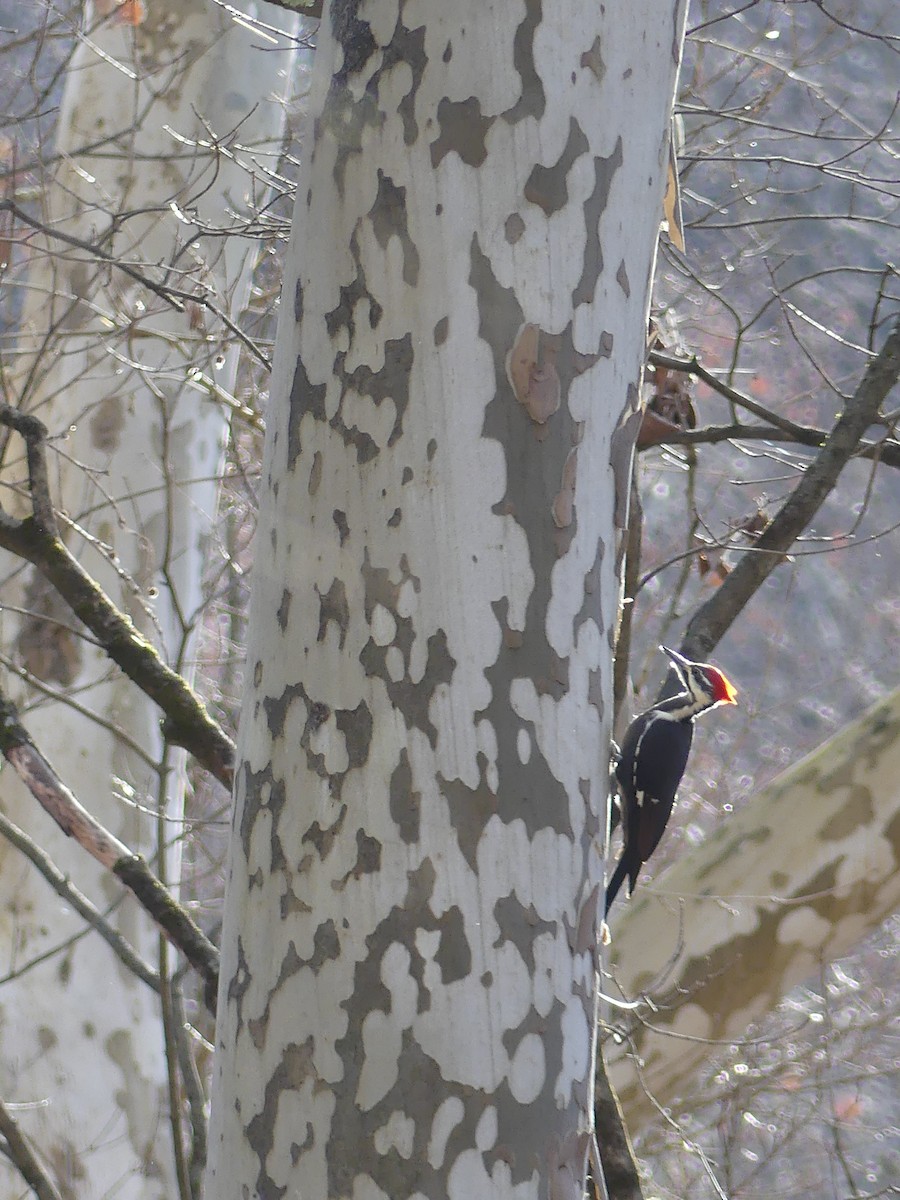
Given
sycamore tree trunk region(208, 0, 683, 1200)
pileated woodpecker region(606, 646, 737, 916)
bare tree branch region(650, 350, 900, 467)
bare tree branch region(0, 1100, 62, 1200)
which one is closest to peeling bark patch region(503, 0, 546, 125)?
sycamore tree trunk region(208, 0, 683, 1200)

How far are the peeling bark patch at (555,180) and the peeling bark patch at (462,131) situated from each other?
0.14 ft

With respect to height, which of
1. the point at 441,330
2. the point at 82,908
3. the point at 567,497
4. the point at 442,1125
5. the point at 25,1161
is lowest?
the point at 25,1161

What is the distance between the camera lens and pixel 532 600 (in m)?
0.94

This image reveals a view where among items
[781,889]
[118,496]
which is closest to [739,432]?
[781,889]

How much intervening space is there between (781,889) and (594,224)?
2079mm

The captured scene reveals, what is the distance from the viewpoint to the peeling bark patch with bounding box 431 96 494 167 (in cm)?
98

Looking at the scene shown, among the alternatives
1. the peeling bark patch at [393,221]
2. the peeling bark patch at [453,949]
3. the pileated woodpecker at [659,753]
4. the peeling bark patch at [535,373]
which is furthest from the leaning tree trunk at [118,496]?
the peeling bark patch at [453,949]

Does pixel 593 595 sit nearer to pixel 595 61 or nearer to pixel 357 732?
pixel 357 732

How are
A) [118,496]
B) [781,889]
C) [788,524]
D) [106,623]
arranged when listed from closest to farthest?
1. [106,623]
2. [788,524]
3. [781,889]
4. [118,496]

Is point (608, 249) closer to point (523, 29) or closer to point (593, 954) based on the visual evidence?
point (523, 29)

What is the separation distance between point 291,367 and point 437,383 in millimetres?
151

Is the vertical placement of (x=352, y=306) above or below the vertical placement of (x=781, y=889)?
above

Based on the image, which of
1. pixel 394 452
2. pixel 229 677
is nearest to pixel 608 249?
pixel 394 452

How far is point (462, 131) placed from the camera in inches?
38.7
